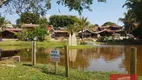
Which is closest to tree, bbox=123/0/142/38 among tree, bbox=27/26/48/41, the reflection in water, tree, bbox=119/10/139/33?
tree, bbox=119/10/139/33

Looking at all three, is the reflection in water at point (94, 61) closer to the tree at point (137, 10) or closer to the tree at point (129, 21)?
the tree at point (137, 10)

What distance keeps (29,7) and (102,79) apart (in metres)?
5.57

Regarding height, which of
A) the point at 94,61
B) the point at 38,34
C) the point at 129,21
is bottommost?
the point at 94,61

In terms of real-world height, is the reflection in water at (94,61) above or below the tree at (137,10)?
below

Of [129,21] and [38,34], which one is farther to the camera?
[129,21]

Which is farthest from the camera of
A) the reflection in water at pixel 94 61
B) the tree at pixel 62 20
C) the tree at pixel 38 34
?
the tree at pixel 62 20

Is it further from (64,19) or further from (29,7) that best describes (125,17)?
(29,7)

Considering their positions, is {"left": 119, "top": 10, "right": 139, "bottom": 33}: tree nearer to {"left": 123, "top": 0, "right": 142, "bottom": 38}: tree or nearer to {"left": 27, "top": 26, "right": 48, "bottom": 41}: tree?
{"left": 123, "top": 0, "right": 142, "bottom": 38}: tree

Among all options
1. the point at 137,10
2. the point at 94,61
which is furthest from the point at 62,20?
the point at 94,61

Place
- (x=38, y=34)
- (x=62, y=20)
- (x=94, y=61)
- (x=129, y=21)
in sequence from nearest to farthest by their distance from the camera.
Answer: (x=94, y=61) < (x=38, y=34) < (x=129, y=21) < (x=62, y=20)

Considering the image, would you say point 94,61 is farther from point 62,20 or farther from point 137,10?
point 62,20

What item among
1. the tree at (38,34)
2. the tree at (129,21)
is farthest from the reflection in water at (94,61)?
the tree at (129,21)

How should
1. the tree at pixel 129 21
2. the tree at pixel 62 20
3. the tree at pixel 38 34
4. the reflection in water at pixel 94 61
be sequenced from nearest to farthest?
the reflection in water at pixel 94 61 < the tree at pixel 38 34 < the tree at pixel 129 21 < the tree at pixel 62 20

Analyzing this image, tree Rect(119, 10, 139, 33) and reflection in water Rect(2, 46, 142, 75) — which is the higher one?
tree Rect(119, 10, 139, 33)
